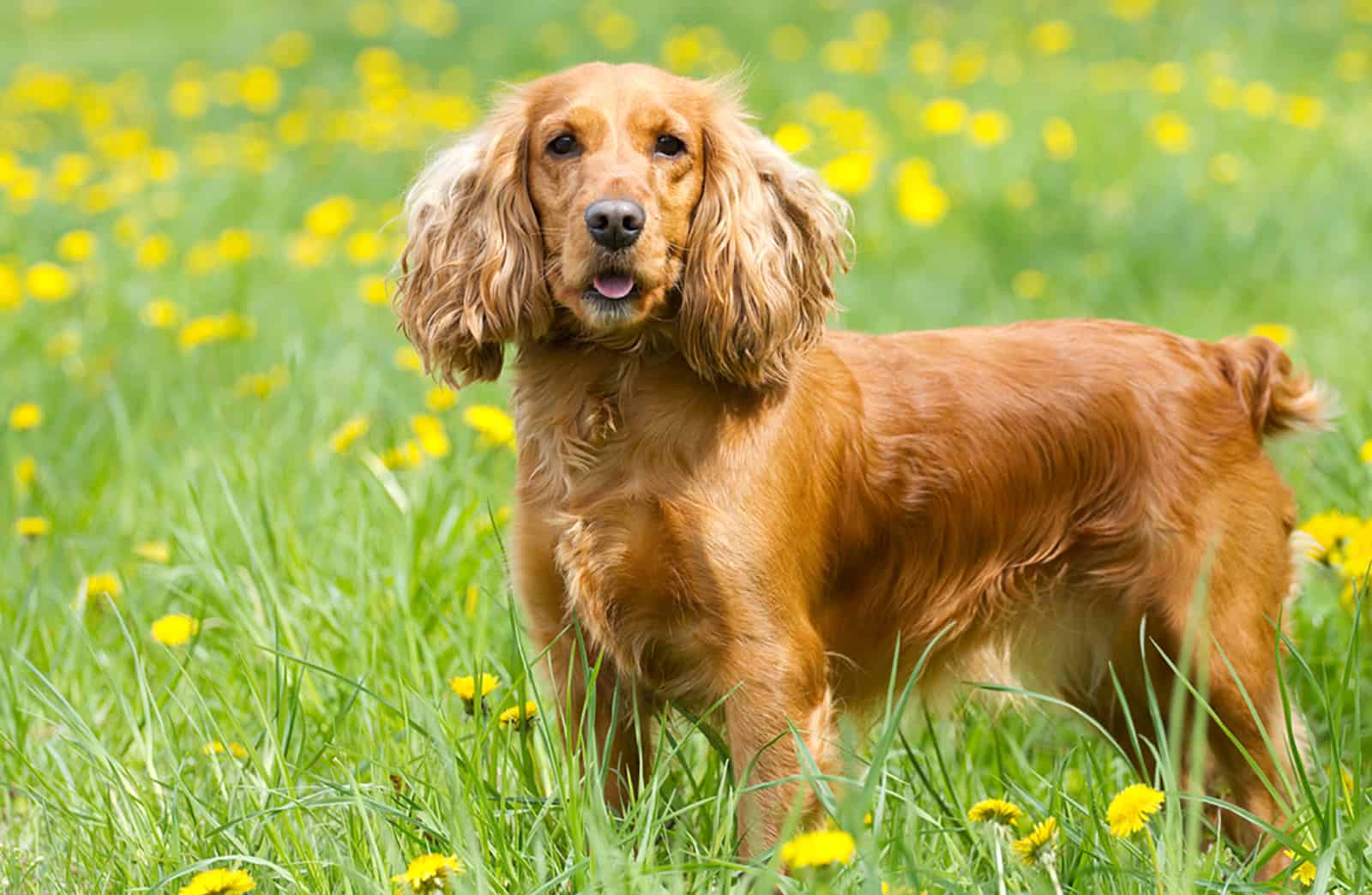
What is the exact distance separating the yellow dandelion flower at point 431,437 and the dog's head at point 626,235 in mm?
733

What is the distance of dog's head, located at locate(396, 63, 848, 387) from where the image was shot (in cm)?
221

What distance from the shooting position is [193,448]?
12.3ft

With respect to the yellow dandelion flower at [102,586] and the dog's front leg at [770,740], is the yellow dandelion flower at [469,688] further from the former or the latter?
the yellow dandelion flower at [102,586]

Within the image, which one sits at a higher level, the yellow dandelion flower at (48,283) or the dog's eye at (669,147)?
the dog's eye at (669,147)

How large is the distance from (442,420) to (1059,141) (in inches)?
116

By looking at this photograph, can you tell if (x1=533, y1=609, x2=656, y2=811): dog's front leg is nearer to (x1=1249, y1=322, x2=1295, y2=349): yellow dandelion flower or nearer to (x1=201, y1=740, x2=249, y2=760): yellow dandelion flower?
(x1=201, y1=740, x2=249, y2=760): yellow dandelion flower

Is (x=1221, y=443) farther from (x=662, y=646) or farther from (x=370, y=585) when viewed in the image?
(x=370, y=585)

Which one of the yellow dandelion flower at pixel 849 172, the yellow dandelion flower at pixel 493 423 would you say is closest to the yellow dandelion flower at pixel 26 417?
the yellow dandelion flower at pixel 493 423

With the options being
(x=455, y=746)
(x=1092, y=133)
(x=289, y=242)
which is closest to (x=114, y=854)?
(x=455, y=746)

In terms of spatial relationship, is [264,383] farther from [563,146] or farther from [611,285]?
[611,285]

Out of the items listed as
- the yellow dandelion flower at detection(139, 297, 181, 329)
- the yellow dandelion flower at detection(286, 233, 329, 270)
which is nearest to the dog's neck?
the yellow dandelion flower at detection(139, 297, 181, 329)

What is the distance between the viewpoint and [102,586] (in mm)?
2850

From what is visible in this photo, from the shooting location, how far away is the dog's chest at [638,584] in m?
2.20

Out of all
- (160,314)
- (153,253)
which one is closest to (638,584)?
(160,314)
